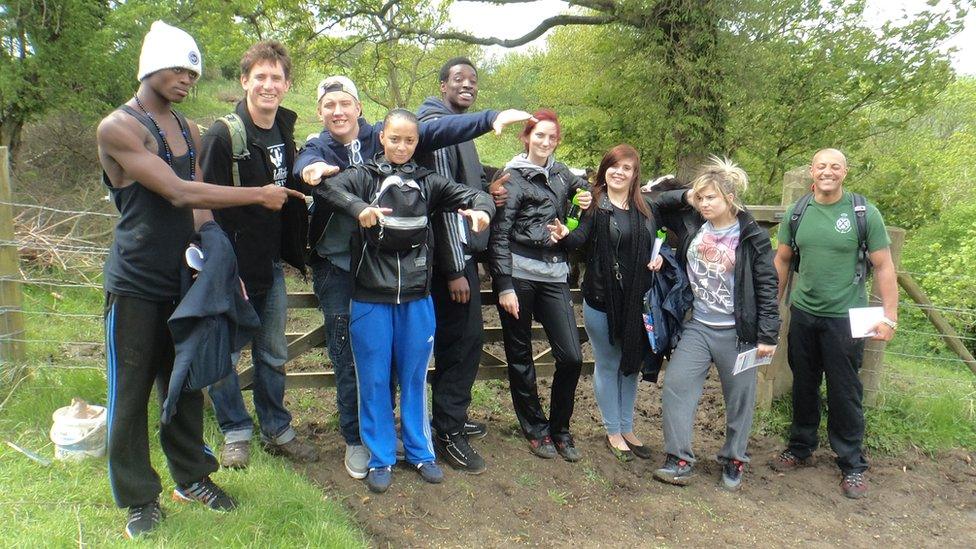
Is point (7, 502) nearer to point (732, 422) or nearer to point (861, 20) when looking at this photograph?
point (732, 422)

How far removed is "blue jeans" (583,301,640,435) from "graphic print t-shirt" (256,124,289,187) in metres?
2.09

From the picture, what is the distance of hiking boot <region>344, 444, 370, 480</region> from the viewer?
387cm

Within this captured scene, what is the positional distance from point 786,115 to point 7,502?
12.1m

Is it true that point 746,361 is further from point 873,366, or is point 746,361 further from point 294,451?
point 294,451

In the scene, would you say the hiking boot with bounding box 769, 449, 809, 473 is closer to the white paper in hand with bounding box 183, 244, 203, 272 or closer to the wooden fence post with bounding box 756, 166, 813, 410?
the wooden fence post with bounding box 756, 166, 813, 410

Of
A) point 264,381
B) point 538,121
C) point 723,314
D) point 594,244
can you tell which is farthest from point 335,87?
point 723,314

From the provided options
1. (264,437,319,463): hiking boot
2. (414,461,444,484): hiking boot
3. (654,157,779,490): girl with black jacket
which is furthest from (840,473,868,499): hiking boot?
(264,437,319,463): hiking boot

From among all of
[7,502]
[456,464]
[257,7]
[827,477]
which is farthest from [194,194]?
[257,7]

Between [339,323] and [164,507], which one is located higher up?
[339,323]

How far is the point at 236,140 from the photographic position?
11.2ft

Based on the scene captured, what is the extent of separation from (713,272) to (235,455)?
3081mm

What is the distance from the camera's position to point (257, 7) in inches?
484

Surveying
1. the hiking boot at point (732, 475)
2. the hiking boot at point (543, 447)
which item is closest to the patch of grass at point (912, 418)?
the hiking boot at point (732, 475)

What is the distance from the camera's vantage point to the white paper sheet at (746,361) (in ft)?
13.5
